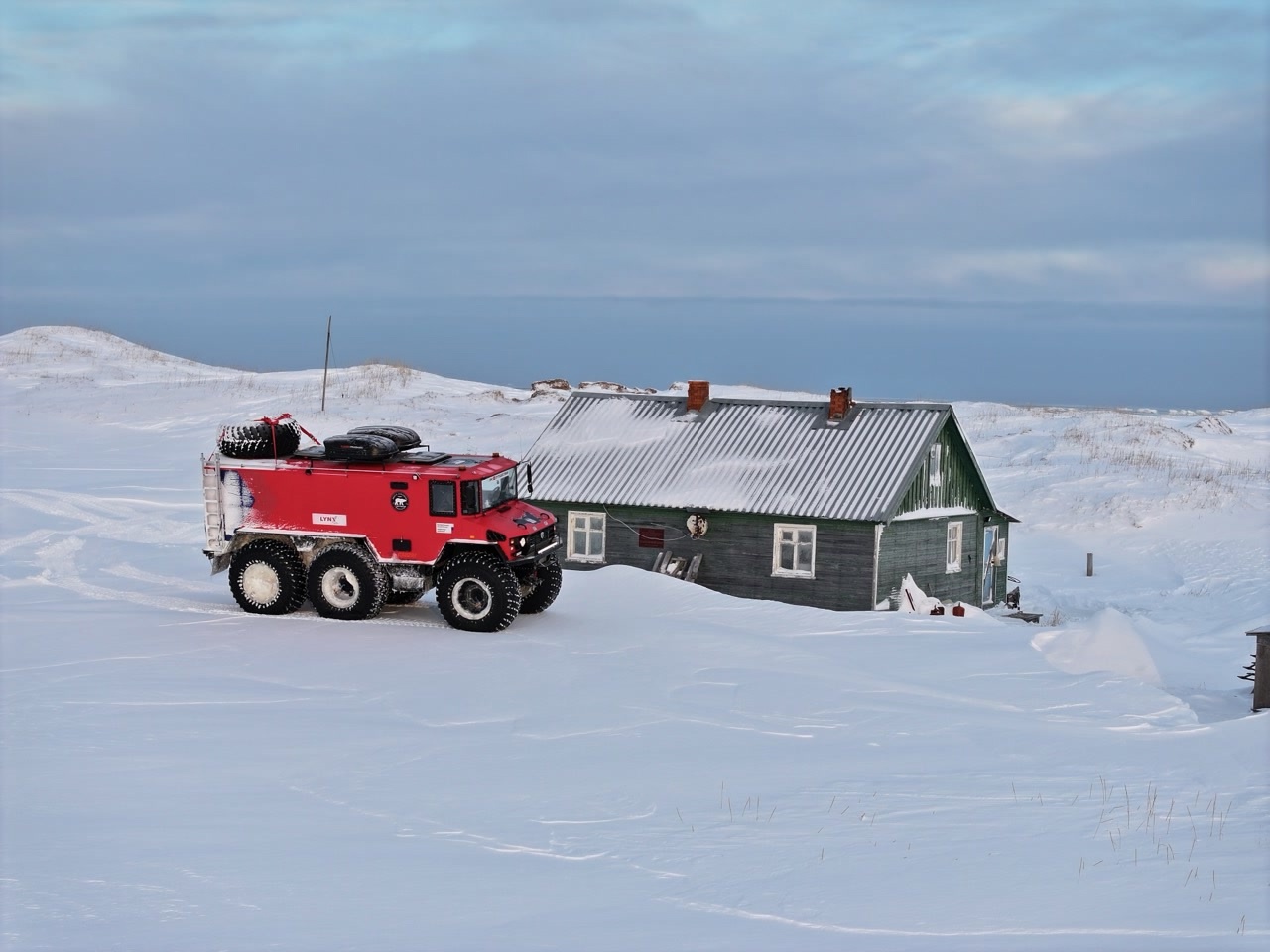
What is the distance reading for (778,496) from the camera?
24875 mm

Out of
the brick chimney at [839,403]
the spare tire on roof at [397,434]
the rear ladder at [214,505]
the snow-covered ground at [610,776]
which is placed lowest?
the snow-covered ground at [610,776]

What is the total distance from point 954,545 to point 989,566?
254 centimetres

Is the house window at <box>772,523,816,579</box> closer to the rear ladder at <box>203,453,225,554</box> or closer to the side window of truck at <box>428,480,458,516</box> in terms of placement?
the side window of truck at <box>428,480,458,516</box>

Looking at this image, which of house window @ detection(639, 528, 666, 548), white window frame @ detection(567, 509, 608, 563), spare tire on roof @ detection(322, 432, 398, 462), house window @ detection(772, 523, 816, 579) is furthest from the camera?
white window frame @ detection(567, 509, 608, 563)

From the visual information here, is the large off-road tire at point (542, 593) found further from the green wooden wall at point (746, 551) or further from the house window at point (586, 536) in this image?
the house window at point (586, 536)

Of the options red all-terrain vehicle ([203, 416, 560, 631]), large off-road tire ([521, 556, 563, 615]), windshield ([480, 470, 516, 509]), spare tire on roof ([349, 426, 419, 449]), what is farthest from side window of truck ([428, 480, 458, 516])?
large off-road tire ([521, 556, 563, 615])

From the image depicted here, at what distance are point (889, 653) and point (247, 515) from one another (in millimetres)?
9035

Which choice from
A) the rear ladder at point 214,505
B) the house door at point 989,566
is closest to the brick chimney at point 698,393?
the house door at point 989,566

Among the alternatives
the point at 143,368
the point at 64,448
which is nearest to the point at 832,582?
the point at 64,448

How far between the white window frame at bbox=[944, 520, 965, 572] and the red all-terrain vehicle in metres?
12.2

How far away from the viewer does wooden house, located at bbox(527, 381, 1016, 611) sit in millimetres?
24406

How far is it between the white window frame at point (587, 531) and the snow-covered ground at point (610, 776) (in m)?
4.78

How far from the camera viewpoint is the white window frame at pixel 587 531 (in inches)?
1046

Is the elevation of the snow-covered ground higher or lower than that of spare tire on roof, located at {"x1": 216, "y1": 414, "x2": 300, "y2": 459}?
lower
